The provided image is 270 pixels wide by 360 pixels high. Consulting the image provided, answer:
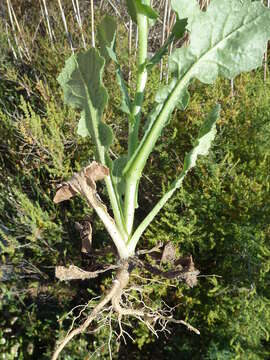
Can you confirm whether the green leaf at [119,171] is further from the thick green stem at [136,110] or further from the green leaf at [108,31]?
the green leaf at [108,31]

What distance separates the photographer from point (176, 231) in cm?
165

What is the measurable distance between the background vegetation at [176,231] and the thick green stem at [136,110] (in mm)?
505

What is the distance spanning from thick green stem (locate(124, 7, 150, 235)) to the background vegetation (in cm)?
51

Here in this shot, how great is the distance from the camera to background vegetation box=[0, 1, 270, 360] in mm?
1582

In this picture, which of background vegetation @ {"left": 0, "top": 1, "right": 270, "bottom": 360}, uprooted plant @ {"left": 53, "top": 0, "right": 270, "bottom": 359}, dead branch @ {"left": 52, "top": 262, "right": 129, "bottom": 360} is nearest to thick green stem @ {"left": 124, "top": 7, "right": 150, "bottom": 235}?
uprooted plant @ {"left": 53, "top": 0, "right": 270, "bottom": 359}

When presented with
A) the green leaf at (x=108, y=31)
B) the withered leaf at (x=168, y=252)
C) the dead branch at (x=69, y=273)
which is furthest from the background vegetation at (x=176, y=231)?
the green leaf at (x=108, y=31)

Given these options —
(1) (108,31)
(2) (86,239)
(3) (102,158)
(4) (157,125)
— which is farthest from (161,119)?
(2) (86,239)

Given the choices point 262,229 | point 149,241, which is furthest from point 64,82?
point 262,229

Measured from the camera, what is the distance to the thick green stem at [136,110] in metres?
1.00

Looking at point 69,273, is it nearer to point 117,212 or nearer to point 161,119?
point 117,212

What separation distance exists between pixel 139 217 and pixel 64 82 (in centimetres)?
106

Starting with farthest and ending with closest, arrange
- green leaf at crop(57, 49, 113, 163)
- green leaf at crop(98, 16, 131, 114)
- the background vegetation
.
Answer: the background vegetation → green leaf at crop(98, 16, 131, 114) → green leaf at crop(57, 49, 113, 163)

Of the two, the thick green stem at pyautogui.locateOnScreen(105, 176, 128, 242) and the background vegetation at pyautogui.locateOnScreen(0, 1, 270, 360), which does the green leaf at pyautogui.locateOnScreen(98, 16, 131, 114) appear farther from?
the background vegetation at pyautogui.locateOnScreen(0, 1, 270, 360)

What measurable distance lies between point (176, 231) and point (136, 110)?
2.44 feet
